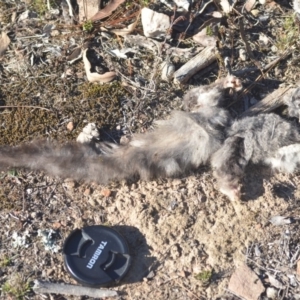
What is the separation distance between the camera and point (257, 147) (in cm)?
479

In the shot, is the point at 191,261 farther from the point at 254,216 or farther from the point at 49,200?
the point at 49,200

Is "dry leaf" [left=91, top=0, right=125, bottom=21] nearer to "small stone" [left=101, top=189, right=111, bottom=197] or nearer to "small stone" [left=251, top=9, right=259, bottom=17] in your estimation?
"small stone" [left=251, top=9, right=259, bottom=17]

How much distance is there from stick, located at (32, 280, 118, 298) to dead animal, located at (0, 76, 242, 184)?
870 mm

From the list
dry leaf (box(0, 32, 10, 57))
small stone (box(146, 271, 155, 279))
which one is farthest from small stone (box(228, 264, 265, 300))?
dry leaf (box(0, 32, 10, 57))

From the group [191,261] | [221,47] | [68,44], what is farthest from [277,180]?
[68,44]

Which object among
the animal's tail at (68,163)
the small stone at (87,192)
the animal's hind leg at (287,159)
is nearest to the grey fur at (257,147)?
the animal's hind leg at (287,159)

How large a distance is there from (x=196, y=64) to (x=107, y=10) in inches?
37.9

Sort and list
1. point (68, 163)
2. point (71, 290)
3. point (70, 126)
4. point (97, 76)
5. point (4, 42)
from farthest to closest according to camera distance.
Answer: point (4, 42) → point (97, 76) → point (70, 126) → point (68, 163) → point (71, 290)

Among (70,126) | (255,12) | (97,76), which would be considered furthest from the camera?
(255,12)

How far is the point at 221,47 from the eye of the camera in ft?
17.4

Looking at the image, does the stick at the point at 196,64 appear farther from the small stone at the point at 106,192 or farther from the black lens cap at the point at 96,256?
the black lens cap at the point at 96,256

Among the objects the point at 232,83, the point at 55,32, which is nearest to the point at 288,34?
the point at 232,83

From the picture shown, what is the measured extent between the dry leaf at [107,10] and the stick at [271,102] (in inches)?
59.7

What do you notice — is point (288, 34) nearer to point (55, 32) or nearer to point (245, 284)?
point (55, 32)
